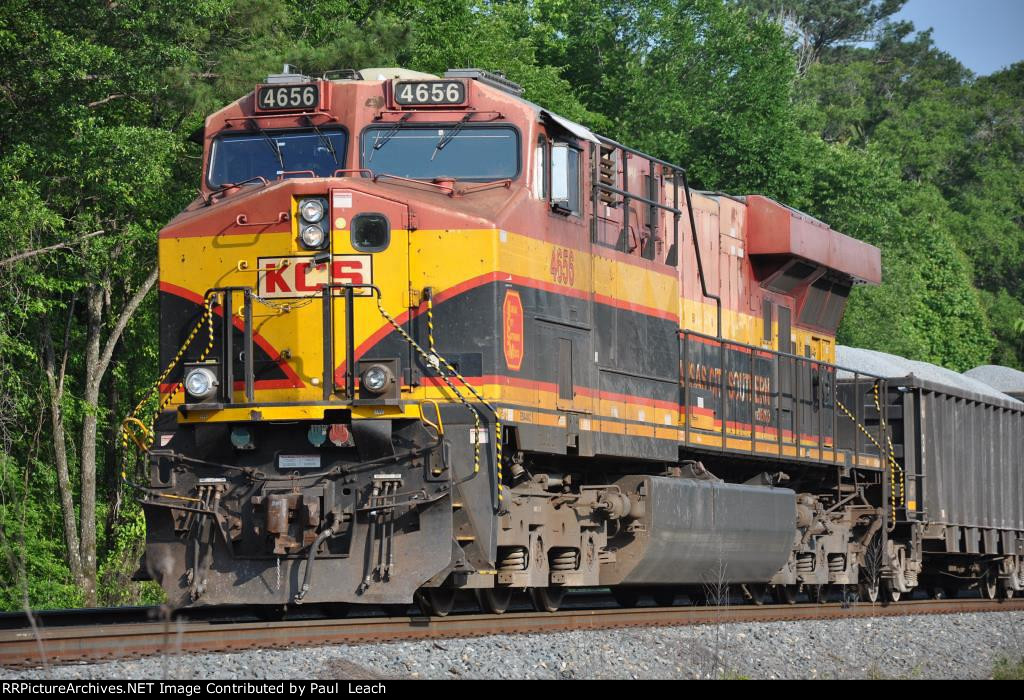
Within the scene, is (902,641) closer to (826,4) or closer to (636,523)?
(636,523)

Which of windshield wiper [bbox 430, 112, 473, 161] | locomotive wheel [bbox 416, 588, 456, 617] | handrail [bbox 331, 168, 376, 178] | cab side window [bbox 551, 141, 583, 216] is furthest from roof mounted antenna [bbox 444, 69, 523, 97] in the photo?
locomotive wheel [bbox 416, 588, 456, 617]

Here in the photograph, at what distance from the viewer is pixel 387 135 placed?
11602 millimetres

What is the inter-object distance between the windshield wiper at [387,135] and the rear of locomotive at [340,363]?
2cm

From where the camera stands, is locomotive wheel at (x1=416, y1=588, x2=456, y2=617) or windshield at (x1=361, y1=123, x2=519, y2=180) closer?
windshield at (x1=361, y1=123, x2=519, y2=180)

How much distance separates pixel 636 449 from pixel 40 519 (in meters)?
13.2

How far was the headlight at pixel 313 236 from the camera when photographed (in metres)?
11.0

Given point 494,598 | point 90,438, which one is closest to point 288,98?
point 494,598

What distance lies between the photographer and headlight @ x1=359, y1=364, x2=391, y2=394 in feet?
34.6

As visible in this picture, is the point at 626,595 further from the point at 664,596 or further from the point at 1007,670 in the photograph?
the point at 1007,670

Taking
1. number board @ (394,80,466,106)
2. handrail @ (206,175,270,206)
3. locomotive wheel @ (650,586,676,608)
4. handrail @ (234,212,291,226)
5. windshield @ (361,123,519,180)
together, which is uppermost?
number board @ (394,80,466,106)

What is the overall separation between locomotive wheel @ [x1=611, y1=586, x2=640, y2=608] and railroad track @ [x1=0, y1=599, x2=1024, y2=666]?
1.57 meters

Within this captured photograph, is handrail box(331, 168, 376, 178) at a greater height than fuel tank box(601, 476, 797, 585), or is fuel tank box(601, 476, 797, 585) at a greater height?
handrail box(331, 168, 376, 178)

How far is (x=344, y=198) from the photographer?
10.9m

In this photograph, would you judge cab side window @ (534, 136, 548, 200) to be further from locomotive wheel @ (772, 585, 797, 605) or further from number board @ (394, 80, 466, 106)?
locomotive wheel @ (772, 585, 797, 605)
